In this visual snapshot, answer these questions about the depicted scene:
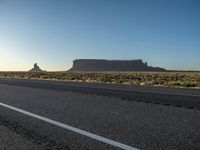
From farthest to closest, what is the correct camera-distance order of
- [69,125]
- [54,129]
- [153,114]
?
[153,114]
[69,125]
[54,129]

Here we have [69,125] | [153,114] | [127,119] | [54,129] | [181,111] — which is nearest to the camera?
[54,129]

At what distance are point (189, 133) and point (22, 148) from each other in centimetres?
265

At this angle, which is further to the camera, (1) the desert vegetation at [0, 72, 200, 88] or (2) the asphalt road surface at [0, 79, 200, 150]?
(1) the desert vegetation at [0, 72, 200, 88]

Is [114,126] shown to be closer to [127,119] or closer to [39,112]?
[127,119]

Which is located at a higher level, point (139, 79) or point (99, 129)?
point (139, 79)

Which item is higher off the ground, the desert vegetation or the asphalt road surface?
the desert vegetation

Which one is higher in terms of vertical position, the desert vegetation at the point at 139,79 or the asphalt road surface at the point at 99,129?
the desert vegetation at the point at 139,79

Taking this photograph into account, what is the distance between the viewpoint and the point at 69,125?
6707 mm

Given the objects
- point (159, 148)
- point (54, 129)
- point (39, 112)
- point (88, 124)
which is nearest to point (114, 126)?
point (88, 124)

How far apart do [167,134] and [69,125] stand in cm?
191

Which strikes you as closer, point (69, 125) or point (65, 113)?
point (69, 125)

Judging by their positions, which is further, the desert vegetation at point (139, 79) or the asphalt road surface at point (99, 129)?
the desert vegetation at point (139, 79)

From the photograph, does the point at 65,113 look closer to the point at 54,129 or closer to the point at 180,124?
the point at 54,129

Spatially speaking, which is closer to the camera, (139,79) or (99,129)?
(99,129)
